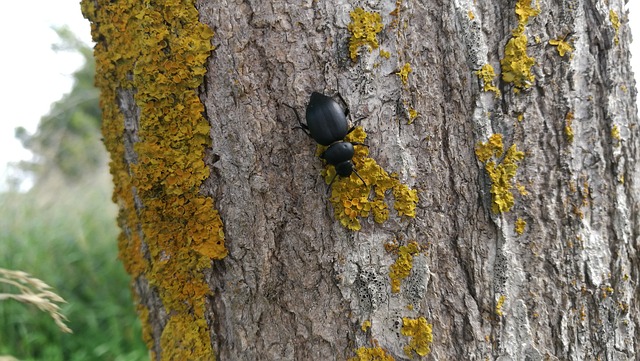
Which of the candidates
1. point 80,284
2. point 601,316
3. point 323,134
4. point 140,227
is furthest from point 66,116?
point 601,316

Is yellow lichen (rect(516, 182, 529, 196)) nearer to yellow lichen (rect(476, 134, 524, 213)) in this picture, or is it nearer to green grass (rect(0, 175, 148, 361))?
yellow lichen (rect(476, 134, 524, 213))

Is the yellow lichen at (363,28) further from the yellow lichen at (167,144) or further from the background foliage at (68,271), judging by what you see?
the background foliage at (68,271)

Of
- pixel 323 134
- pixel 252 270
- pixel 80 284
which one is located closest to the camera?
pixel 323 134

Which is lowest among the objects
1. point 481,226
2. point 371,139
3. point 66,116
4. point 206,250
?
point 481,226

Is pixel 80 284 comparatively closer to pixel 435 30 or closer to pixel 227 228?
pixel 227 228

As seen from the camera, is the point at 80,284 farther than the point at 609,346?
Yes

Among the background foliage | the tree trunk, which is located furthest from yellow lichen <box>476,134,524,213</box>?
the background foliage

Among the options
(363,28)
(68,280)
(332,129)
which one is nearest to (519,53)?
(363,28)

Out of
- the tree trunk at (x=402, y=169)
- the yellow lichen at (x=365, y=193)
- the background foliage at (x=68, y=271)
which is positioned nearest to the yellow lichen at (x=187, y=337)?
the tree trunk at (x=402, y=169)
